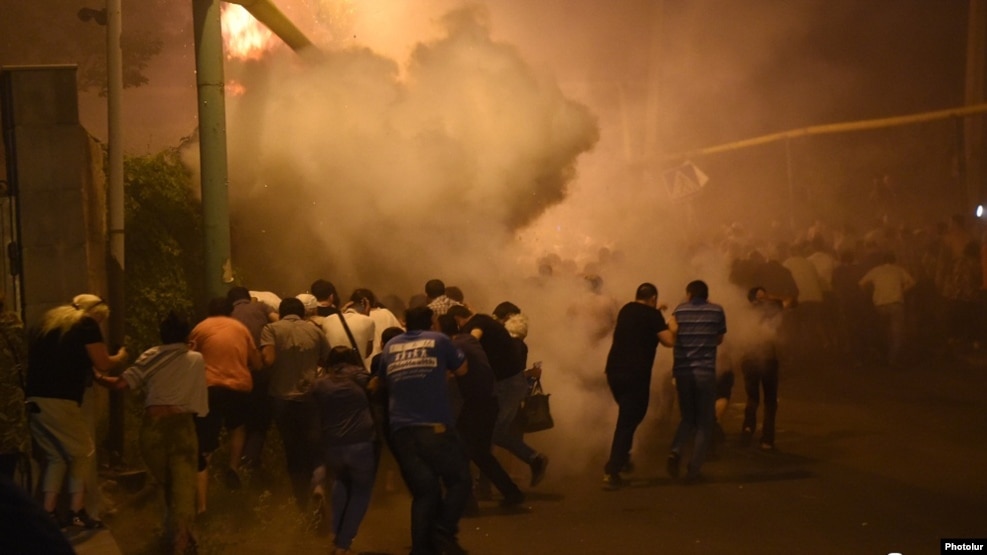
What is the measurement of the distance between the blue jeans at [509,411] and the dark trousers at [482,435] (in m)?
0.55

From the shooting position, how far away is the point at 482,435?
9109 mm

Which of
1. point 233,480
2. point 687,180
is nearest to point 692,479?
point 233,480

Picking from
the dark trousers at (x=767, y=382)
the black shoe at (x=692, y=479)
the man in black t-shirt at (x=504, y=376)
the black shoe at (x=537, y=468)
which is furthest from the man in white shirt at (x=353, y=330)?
the dark trousers at (x=767, y=382)

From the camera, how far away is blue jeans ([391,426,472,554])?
7285mm

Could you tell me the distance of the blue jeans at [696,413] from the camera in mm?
9952

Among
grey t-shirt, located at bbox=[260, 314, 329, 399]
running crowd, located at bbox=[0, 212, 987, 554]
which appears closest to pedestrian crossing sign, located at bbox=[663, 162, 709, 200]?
running crowd, located at bbox=[0, 212, 987, 554]

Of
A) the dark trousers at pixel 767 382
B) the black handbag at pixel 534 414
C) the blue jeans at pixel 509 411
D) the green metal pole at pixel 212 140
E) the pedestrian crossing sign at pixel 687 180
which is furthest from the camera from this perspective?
the pedestrian crossing sign at pixel 687 180

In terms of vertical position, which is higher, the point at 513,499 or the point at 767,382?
the point at 767,382

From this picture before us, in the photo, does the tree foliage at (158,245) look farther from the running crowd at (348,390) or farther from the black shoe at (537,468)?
the black shoe at (537,468)

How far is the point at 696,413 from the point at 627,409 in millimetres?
623

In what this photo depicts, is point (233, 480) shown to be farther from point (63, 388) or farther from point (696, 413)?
point (696, 413)

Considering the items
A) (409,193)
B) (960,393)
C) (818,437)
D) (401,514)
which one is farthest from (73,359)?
(960,393)

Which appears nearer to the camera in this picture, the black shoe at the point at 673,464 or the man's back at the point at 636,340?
the black shoe at the point at 673,464

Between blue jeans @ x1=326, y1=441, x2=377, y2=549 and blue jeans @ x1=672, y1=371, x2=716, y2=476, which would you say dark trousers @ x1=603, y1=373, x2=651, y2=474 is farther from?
blue jeans @ x1=326, y1=441, x2=377, y2=549
